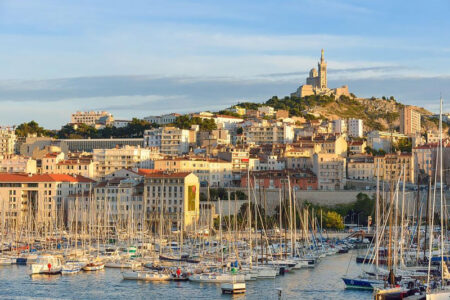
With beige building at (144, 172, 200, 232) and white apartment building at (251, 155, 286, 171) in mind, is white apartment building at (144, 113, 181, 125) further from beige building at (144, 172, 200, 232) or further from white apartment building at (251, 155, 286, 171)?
beige building at (144, 172, 200, 232)

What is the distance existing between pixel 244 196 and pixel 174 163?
8.57 meters

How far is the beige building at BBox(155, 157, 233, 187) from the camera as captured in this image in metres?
75.4

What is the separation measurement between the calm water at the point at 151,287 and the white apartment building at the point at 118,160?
35445 mm

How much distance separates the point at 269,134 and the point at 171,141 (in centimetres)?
1094

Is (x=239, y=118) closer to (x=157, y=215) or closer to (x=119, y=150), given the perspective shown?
(x=119, y=150)

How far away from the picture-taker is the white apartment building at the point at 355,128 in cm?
10638

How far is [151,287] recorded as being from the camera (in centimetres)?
3909

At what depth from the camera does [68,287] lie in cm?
3903

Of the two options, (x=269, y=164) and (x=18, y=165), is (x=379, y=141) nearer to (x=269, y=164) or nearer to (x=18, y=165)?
(x=269, y=164)

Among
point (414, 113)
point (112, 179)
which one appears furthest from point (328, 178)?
point (414, 113)

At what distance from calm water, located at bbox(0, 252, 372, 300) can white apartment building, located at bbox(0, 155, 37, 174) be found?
112ft

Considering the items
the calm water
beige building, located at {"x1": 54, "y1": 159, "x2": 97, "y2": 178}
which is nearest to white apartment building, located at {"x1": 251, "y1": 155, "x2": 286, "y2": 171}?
beige building, located at {"x1": 54, "y1": 159, "x2": 97, "y2": 178}

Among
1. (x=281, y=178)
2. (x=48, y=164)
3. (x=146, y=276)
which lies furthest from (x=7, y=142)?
(x=146, y=276)

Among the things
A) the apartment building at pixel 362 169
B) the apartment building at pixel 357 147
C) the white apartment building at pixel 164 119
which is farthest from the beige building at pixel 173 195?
the white apartment building at pixel 164 119
